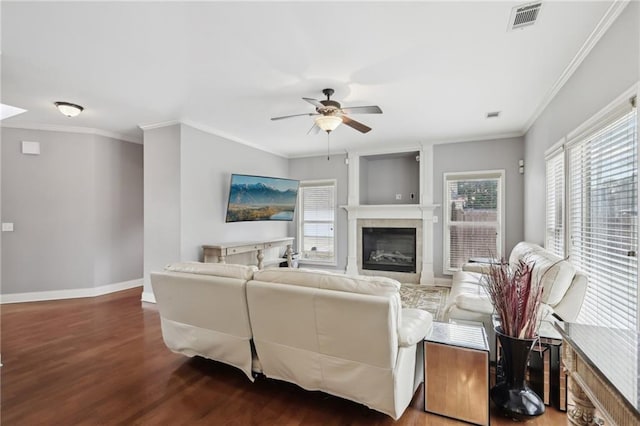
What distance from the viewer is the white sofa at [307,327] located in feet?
5.47

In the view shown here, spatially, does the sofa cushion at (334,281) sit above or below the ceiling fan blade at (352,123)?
below

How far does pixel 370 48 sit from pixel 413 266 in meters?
4.27

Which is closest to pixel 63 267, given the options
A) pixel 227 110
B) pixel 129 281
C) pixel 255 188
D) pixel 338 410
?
pixel 129 281

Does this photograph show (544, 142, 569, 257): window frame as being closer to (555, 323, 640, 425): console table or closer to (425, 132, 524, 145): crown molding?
(425, 132, 524, 145): crown molding

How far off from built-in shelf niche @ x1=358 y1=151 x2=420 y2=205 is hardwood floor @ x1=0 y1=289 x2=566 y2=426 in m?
4.29

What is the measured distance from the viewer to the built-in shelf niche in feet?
19.4

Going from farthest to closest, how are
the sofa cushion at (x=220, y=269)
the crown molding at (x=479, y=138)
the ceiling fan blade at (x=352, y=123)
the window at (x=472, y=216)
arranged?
the window at (x=472, y=216)
the crown molding at (x=479, y=138)
the ceiling fan blade at (x=352, y=123)
the sofa cushion at (x=220, y=269)

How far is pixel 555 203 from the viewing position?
131 inches

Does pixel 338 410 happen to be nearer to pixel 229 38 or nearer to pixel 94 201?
pixel 229 38

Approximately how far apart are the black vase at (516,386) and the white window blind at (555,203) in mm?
1793

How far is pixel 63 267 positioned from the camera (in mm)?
4574

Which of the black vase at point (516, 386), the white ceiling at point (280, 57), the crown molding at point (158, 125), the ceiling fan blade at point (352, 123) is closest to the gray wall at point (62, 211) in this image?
the white ceiling at point (280, 57)

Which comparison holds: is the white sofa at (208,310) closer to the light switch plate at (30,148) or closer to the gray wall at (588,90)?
the gray wall at (588,90)

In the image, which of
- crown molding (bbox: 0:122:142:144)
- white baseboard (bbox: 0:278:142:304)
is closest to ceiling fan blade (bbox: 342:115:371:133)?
crown molding (bbox: 0:122:142:144)
